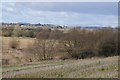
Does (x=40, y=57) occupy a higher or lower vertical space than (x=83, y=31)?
lower

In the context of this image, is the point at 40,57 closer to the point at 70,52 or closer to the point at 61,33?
the point at 70,52

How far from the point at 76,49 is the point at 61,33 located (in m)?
5.81

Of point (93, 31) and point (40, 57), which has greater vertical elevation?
point (93, 31)

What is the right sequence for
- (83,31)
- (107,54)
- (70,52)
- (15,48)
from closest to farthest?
(107,54) < (70,52) < (83,31) < (15,48)

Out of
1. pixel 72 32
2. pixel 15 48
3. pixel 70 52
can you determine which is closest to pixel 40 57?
pixel 70 52

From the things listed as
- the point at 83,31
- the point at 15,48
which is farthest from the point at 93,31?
the point at 15,48

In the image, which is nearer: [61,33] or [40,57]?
[40,57]

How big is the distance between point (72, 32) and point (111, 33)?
7803 mm

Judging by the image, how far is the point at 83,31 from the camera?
45.7 m

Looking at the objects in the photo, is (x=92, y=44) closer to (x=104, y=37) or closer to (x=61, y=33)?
(x=104, y=37)

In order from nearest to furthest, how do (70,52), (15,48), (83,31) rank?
1. (70,52)
2. (83,31)
3. (15,48)

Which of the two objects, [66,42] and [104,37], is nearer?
[104,37]

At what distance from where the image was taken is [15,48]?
2165 inches

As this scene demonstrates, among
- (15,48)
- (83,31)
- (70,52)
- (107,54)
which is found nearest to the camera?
(107,54)
